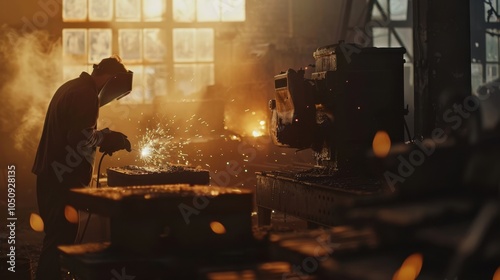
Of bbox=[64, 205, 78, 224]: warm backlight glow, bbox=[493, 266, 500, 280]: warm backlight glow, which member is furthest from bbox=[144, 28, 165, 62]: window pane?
bbox=[493, 266, 500, 280]: warm backlight glow

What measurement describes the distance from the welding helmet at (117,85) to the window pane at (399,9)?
36.2 feet

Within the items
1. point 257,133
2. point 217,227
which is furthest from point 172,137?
point 217,227

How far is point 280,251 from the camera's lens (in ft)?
13.4

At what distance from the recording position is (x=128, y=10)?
13391 millimetres

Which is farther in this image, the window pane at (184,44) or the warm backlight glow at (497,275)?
the window pane at (184,44)

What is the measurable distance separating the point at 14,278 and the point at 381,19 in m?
12.0

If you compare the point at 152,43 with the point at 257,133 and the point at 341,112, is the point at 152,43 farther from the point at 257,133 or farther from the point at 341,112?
the point at 341,112

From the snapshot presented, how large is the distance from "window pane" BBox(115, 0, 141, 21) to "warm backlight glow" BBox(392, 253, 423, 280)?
11.0 m

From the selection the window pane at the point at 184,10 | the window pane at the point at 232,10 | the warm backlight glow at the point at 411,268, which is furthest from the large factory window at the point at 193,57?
the warm backlight glow at the point at 411,268

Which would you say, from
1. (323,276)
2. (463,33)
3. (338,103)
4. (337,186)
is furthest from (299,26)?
(323,276)

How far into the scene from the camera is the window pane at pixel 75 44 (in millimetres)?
13273

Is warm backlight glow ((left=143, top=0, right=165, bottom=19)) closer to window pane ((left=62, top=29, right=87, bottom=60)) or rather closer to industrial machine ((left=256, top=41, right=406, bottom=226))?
window pane ((left=62, top=29, right=87, bottom=60))

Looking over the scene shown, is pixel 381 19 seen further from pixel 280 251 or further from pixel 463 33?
pixel 280 251

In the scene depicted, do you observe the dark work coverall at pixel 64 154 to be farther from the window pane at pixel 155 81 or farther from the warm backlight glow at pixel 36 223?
the window pane at pixel 155 81
